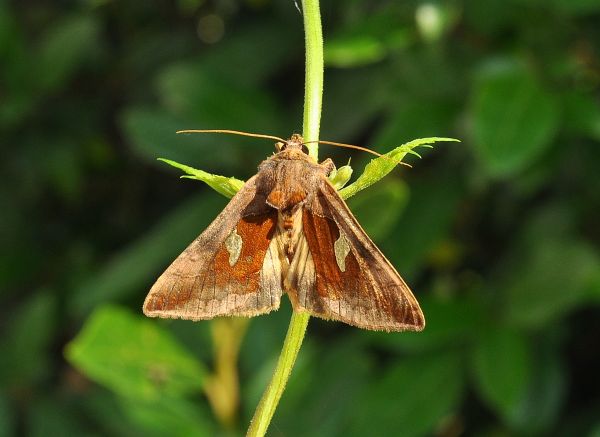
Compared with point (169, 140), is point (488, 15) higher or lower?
higher

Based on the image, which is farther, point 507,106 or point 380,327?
point 507,106

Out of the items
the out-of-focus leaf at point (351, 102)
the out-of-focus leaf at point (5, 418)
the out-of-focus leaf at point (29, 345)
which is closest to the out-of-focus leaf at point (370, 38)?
the out-of-focus leaf at point (351, 102)

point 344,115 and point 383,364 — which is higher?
point 344,115

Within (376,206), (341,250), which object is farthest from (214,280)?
(376,206)

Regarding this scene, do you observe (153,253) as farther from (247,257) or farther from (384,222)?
(247,257)

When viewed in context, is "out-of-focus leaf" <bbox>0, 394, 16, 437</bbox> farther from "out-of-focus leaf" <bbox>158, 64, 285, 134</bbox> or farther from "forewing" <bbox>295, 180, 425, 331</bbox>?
"forewing" <bbox>295, 180, 425, 331</bbox>

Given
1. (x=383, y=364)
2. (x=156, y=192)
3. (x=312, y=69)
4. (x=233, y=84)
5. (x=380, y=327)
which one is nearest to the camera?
(x=312, y=69)

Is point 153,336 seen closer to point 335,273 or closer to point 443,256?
point 443,256

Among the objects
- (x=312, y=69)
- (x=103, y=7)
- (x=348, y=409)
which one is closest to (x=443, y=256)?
(x=348, y=409)
